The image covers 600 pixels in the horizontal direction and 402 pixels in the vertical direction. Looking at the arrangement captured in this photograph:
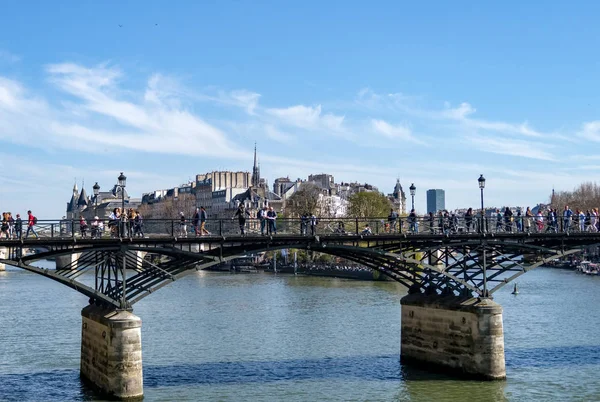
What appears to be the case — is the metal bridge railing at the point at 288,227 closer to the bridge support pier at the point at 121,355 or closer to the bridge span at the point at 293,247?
the bridge span at the point at 293,247

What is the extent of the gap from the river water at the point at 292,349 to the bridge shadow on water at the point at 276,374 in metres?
0.04

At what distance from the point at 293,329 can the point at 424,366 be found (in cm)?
1563

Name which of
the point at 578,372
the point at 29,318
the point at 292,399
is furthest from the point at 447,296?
the point at 29,318

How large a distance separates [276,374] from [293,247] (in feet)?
18.9

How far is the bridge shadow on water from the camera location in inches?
1284

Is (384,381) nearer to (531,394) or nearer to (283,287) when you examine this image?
(531,394)

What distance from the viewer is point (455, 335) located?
35281 millimetres

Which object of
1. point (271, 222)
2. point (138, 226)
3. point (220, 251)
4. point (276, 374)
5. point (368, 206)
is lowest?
point (276, 374)

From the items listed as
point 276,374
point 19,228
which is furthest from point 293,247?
point 19,228

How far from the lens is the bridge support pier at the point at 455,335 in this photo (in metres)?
34.1

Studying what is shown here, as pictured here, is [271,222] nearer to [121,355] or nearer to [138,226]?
[138,226]

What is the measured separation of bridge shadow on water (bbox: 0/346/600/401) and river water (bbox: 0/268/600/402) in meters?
0.04

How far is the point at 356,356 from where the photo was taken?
4081 centimetres

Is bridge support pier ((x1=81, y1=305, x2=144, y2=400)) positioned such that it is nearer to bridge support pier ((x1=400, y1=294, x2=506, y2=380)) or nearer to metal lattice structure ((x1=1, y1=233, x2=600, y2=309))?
metal lattice structure ((x1=1, y1=233, x2=600, y2=309))
